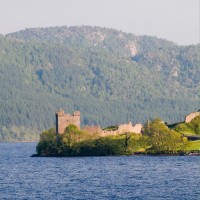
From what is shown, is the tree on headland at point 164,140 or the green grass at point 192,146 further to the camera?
the green grass at point 192,146

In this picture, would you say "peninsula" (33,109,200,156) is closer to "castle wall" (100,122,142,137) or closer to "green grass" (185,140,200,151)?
"green grass" (185,140,200,151)

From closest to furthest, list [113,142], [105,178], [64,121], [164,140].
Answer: [105,178] < [164,140] < [113,142] < [64,121]

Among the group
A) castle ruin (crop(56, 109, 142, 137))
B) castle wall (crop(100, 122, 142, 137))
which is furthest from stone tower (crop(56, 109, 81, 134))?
castle wall (crop(100, 122, 142, 137))

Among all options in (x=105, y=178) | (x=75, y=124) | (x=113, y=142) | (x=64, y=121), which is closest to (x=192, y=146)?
(x=113, y=142)

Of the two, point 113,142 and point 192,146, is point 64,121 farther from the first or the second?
point 192,146

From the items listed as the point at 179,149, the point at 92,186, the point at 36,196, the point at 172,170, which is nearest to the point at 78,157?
the point at 179,149

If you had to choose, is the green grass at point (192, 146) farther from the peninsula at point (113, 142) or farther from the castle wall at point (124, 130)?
the castle wall at point (124, 130)

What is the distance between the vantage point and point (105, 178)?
372ft

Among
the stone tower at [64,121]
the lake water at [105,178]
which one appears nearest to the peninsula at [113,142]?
the stone tower at [64,121]

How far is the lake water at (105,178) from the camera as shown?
93812 mm

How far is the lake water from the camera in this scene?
308ft

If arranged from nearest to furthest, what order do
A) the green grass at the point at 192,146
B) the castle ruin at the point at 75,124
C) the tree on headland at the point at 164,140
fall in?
1. the tree on headland at the point at 164,140
2. the green grass at the point at 192,146
3. the castle ruin at the point at 75,124

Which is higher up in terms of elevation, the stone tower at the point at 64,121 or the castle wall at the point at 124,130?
the stone tower at the point at 64,121

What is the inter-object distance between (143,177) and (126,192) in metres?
17.7
